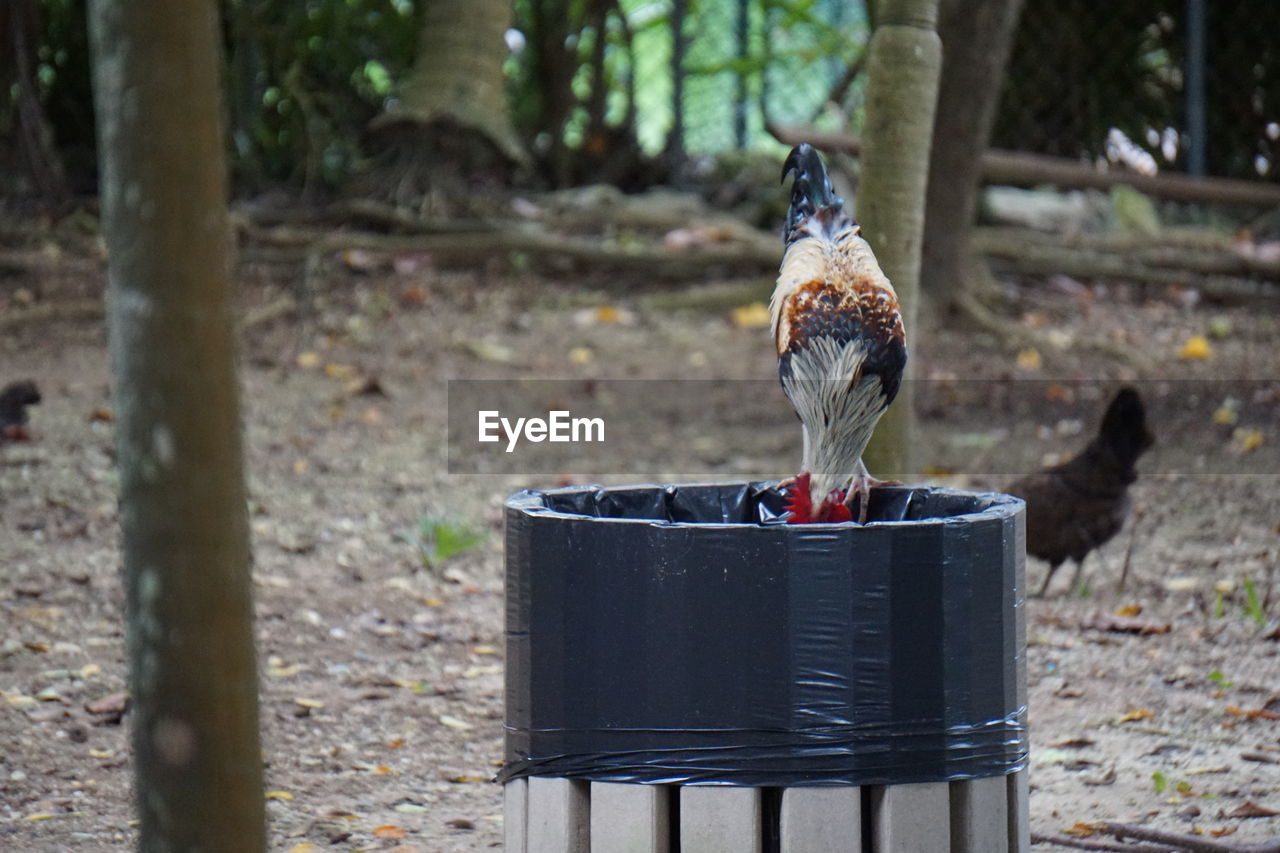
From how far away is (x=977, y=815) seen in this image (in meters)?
2.07

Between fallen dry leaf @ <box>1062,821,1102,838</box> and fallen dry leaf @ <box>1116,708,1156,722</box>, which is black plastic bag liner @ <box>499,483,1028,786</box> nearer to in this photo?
fallen dry leaf @ <box>1062,821,1102,838</box>

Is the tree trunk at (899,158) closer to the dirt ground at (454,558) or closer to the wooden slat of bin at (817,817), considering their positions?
the dirt ground at (454,558)

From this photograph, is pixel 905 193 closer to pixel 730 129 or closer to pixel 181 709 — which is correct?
pixel 181 709

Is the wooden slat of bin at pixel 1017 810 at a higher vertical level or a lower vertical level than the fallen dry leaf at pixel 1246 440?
lower

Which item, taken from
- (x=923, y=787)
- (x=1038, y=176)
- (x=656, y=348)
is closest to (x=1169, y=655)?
(x=923, y=787)

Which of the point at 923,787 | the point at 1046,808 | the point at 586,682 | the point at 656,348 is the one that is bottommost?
the point at 1046,808

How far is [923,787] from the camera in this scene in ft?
6.60

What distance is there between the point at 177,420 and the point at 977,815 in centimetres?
129

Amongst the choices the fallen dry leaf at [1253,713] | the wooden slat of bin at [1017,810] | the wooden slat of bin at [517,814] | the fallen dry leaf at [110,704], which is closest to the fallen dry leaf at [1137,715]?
the fallen dry leaf at [1253,713]

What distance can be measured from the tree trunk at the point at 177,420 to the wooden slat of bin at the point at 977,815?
3.51ft

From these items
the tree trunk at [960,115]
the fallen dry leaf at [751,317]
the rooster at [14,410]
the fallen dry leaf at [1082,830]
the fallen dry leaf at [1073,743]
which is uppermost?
the tree trunk at [960,115]

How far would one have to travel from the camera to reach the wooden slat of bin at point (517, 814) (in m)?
2.14

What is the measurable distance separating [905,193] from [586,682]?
6.57 ft
